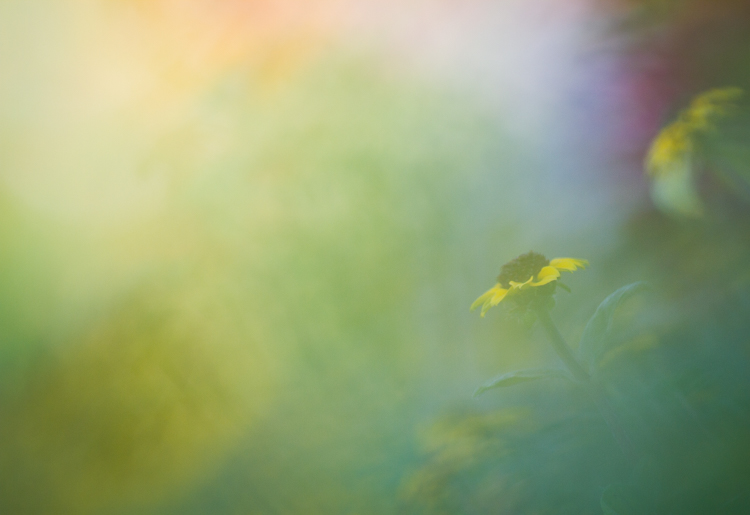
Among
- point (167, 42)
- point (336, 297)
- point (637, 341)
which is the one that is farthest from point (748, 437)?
point (167, 42)

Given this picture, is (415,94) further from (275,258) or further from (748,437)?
(748,437)

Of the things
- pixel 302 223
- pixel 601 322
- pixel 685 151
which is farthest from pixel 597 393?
pixel 302 223

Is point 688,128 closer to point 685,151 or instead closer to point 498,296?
point 685,151

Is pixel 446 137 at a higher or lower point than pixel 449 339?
higher

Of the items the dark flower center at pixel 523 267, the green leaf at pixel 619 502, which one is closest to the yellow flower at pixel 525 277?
the dark flower center at pixel 523 267

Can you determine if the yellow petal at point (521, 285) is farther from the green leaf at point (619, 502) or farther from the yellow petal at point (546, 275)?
the green leaf at point (619, 502)

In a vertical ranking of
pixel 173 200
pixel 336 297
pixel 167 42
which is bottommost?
pixel 336 297
